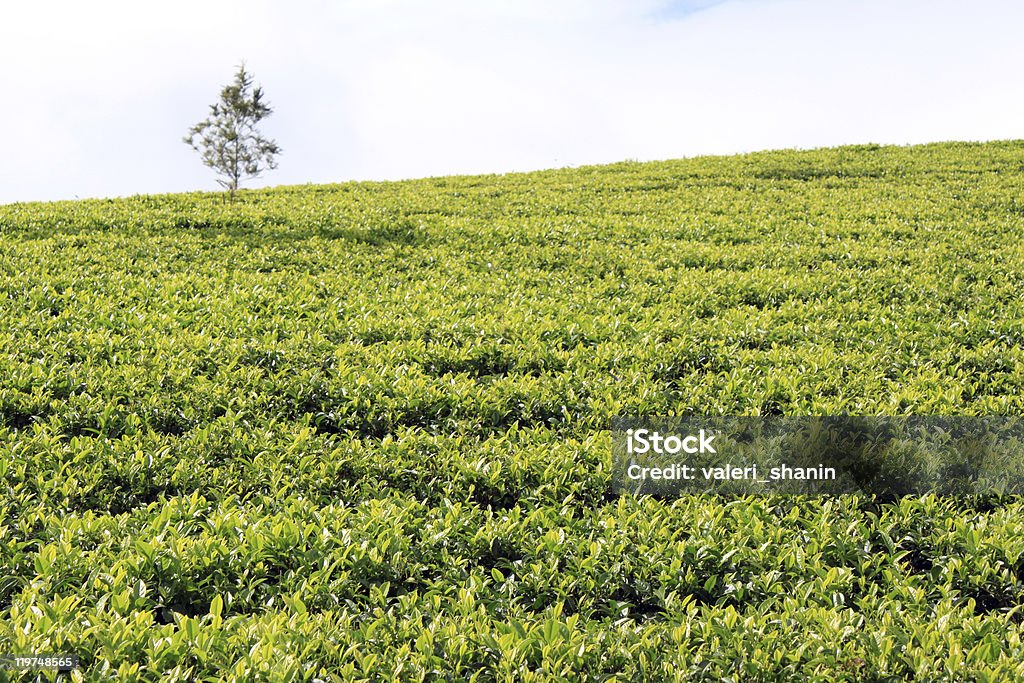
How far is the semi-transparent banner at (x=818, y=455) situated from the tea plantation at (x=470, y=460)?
0.16 m

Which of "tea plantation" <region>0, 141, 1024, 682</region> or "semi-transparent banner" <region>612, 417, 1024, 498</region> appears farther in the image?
"semi-transparent banner" <region>612, 417, 1024, 498</region>

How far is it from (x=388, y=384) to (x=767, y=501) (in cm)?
306

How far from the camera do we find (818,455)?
5.14 m

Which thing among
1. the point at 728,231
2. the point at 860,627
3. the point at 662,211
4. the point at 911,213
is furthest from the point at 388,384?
the point at 911,213

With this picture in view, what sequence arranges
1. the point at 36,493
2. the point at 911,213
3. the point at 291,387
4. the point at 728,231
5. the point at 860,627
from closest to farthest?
the point at 860,627, the point at 36,493, the point at 291,387, the point at 728,231, the point at 911,213

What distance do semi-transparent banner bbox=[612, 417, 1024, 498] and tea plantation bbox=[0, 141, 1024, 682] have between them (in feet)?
0.54

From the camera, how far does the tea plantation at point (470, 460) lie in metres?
3.41

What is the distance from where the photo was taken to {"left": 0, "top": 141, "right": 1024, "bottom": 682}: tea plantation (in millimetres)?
3410

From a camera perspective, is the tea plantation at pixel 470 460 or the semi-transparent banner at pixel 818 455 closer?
the tea plantation at pixel 470 460

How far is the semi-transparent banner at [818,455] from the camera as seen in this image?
4.81 metres

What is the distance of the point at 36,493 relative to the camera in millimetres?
4566

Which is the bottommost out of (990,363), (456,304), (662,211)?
(990,363)

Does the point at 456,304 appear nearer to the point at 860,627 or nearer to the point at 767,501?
the point at 767,501

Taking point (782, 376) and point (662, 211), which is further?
point (662, 211)
